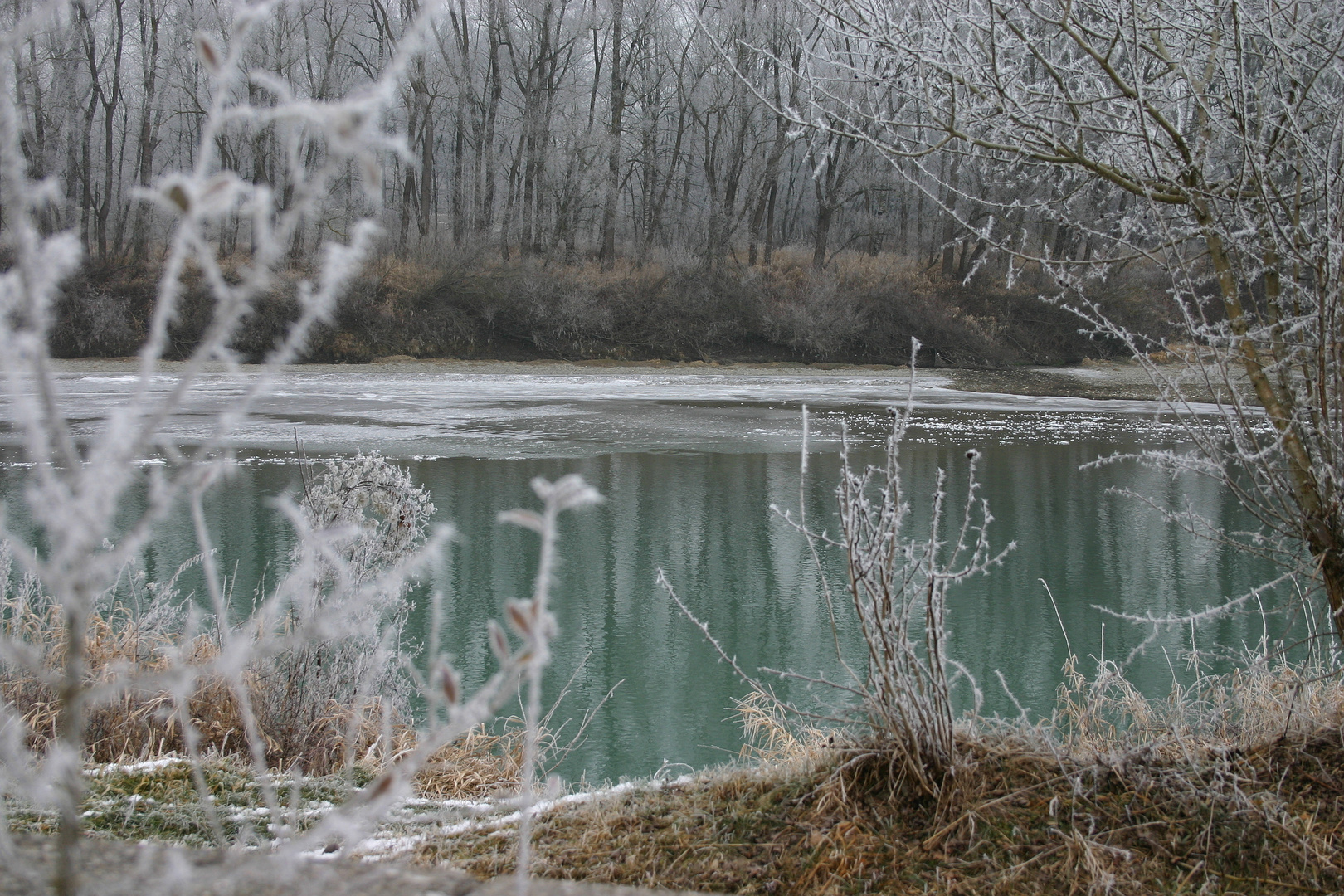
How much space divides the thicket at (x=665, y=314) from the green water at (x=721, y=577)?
59.7 feet

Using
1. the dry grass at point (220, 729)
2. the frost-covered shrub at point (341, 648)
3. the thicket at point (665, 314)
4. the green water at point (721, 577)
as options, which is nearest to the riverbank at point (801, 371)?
the thicket at point (665, 314)

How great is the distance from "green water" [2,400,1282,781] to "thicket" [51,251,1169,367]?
1819cm

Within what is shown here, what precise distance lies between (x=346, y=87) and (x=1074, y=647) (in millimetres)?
31645

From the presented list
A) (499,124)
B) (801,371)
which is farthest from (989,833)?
(499,124)

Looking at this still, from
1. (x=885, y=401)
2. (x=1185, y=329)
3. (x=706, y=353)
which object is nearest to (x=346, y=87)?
(x=706, y=353)

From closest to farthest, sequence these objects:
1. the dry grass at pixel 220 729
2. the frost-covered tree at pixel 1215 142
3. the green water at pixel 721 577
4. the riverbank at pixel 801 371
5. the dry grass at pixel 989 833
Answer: the dry grass at pixel 989 833 < the frost-covered tree at pixel 1215 142 < the dry grass at pixel 220 729 < the green water at pixel 721 577 < the riverbank at pixel 801 371

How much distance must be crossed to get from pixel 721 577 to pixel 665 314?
25324 millimetres

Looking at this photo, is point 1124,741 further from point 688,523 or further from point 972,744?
point 688,523

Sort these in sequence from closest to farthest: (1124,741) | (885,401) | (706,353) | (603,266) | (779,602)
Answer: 1. (1124,741)
2. (779,602)
3. (885,401)
4. (706,353)
5. (603,266)

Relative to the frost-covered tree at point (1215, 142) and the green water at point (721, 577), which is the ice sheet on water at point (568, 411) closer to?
the green water at point (721, 577)

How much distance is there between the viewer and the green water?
20.1 feet

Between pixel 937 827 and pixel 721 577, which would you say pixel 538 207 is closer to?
pixel 721 577

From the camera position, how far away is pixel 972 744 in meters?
3.04

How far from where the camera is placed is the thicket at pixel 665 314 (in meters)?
29.9
